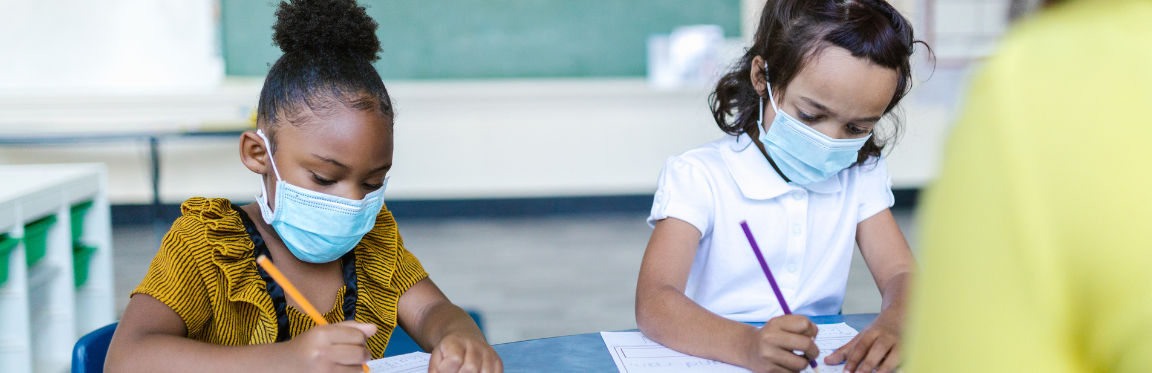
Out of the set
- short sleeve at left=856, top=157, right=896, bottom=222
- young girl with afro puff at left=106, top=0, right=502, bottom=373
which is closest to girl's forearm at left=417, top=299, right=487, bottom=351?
young girl with afro puff at left=106, top=0, right=502, bottom=373

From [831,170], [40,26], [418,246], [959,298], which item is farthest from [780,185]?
[40,26]

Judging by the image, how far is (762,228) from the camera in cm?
109

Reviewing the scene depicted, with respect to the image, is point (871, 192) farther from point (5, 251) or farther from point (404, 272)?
point (5, 251)

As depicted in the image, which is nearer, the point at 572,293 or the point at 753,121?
the point at 753,121

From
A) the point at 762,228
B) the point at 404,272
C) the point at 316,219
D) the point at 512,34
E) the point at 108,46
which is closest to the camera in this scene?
the point at 316,219

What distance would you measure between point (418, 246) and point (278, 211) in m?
2.63

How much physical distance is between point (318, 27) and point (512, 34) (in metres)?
2.99

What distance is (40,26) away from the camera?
3.64m

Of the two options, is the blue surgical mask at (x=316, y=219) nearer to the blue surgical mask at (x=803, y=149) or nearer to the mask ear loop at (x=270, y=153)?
the mask ear loop at (x=270, y=153)

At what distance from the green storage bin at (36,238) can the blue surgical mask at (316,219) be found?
0.66 meters

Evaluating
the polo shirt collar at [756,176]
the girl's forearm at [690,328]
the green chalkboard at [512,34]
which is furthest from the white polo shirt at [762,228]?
the green chalkboard at [512,34]

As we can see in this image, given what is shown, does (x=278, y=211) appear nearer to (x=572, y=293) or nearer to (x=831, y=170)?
(x=831, y=170)

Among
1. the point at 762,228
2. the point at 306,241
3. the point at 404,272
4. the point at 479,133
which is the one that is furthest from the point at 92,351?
the point at 479,133

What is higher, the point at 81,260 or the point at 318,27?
the point at 318,27
